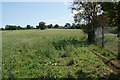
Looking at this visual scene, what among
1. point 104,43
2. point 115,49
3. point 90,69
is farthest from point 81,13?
point 90,69

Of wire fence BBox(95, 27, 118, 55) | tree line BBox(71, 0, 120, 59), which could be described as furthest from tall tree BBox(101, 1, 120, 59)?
tree line BBox(71, 0, 120, 59)

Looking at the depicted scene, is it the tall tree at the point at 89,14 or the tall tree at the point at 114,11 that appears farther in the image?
the tall tree at the point at 89,14

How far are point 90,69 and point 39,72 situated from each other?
1.99 m

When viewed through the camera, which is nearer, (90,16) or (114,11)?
(114,11)

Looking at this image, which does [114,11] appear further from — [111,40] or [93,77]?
[111,40]

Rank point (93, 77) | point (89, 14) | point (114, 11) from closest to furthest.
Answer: point (114, 11) < point (93, 77) < point (89, 14)

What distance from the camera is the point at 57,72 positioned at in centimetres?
430

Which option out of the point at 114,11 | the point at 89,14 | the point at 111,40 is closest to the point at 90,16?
the point at 89,14

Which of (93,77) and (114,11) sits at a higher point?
(114,11)

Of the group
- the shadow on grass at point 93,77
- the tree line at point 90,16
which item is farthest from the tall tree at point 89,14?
the shadow on grass at point 93,77

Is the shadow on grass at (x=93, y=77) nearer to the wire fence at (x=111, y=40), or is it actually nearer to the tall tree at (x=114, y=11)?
the tall tree at (x=114, y=11)

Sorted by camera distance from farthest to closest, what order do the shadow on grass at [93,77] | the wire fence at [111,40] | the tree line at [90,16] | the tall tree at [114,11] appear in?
the tree line at [90,16] → the wire fence at [111,40] → the shadow on grass at [93,77] → the tall tree at [114,11]

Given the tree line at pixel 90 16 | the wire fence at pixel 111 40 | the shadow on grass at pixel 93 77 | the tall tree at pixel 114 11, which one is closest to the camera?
the tall tree at pixel 114 11

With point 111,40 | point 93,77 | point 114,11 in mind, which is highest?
point 114,11
